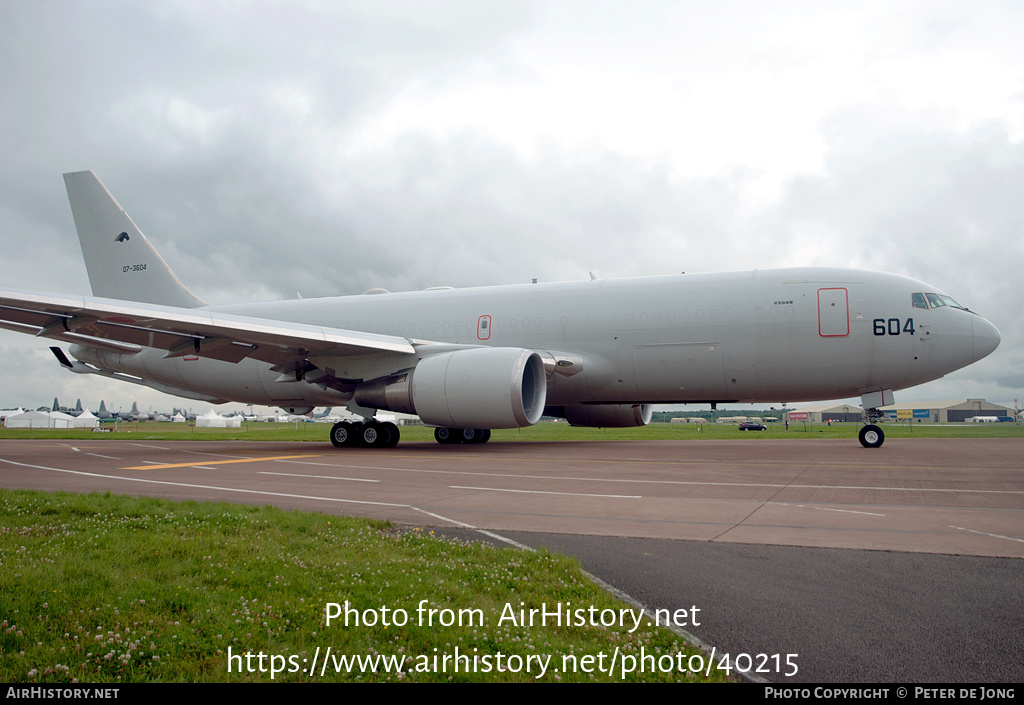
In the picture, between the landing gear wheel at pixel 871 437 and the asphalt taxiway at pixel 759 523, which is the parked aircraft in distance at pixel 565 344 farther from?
the asphalt taxiway at pixel 759 523

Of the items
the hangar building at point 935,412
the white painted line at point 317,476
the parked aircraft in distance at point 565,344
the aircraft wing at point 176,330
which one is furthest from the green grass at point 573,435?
the hangar building at point 935,412

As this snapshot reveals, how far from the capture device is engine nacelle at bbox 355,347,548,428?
13687 millimetres

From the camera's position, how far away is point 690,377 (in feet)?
50.5

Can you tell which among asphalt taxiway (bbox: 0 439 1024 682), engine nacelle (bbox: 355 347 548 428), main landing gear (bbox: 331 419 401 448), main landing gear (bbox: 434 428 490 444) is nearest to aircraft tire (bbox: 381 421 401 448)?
main landing gear (bbox: 331 419 401 448)

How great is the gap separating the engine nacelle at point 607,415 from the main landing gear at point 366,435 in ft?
19.3

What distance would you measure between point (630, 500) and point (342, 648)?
508 cm

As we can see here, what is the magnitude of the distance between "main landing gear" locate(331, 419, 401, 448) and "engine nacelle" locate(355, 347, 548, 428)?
1.84m

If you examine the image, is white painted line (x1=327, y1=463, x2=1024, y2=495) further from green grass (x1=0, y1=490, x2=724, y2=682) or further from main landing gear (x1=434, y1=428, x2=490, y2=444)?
main landing gear (x1=434, y1=428, x2=490, y2=444)

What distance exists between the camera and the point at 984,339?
13930mm

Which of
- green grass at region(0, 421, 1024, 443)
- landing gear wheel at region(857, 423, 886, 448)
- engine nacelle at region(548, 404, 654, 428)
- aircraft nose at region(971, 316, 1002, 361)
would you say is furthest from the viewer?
green grass at region(0, 421, 1024, 443)

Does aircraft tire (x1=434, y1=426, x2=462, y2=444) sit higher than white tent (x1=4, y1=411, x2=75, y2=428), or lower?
higher

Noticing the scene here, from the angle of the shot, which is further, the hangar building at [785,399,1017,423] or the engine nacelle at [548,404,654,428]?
the hangar building at [785,399,1017,423]

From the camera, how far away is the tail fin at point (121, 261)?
799 inches
